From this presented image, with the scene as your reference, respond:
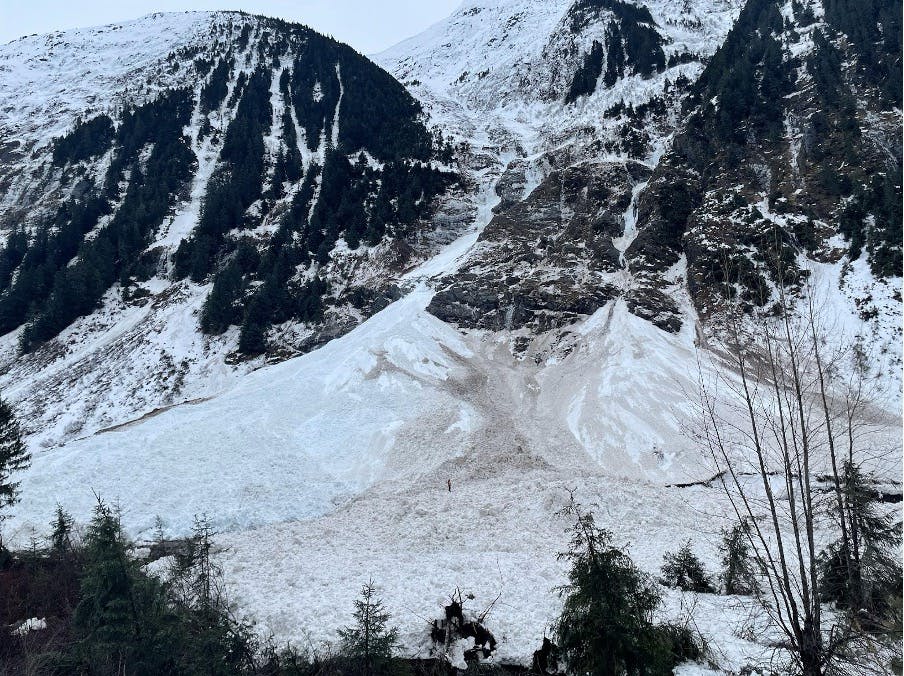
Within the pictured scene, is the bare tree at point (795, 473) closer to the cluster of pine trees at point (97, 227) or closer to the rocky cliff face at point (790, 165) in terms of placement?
the rocky cliff face at point (790, 165)

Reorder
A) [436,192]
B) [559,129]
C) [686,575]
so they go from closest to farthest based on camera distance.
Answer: [686,575] < [436,192] < [559,129]

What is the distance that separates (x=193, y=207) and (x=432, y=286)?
162ft

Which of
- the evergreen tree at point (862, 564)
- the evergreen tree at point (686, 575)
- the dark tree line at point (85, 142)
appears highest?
the dark tree line at point (85, 142)

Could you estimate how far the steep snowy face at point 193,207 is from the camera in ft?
158

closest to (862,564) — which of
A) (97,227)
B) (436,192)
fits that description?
(436,192)

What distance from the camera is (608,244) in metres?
54.0

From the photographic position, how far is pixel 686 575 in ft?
53.0

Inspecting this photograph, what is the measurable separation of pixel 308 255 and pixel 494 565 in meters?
52.1

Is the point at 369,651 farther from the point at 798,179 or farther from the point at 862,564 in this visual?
the point at 798,179

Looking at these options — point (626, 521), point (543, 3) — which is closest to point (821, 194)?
point (626, 521)

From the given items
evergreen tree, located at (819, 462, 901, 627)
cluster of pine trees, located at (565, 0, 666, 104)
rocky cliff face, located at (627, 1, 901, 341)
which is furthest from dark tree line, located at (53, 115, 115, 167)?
evergreen tree, located at (819, 462, 901, 627)

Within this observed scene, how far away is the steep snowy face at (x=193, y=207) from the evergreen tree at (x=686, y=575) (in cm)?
3704

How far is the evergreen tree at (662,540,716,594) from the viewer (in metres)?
15.7

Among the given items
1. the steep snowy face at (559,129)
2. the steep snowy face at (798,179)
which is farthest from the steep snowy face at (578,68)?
the steep snowy face at (798,179)
